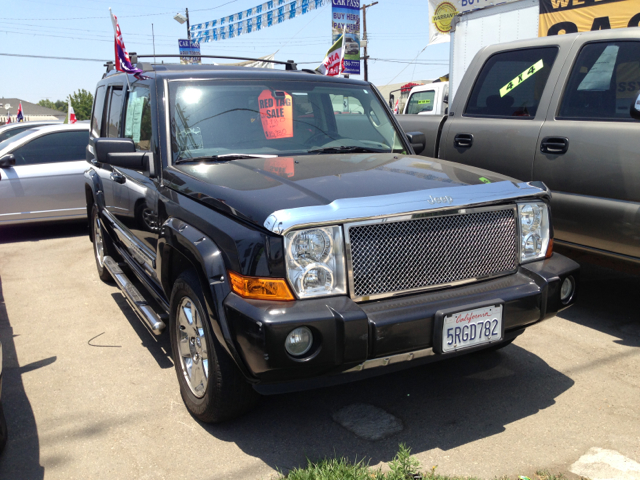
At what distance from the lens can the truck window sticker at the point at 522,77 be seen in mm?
4512

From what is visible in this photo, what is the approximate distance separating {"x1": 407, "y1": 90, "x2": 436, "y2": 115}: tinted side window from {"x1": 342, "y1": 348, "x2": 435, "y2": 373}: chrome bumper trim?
10.2 metres

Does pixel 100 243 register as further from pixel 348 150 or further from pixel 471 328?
pixel 471 328

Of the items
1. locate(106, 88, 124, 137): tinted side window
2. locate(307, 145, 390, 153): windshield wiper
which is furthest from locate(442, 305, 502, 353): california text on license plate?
locate(106, 88, 124, 137): tinted side window

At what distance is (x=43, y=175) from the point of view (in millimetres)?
7645

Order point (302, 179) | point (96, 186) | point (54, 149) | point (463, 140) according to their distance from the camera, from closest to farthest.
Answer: point (302, 179) < point (463, 140) < point (96, 186) < point (54, 149)

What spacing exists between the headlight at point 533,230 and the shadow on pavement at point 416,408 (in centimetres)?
83

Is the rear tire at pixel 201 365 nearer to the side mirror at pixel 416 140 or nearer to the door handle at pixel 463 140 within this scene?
the side mirror at pixel 416 140

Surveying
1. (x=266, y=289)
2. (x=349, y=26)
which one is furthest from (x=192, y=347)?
(x=349, y=26)

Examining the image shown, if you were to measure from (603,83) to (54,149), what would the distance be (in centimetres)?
692

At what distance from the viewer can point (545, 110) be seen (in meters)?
4.31

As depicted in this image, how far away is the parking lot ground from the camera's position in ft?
8.64

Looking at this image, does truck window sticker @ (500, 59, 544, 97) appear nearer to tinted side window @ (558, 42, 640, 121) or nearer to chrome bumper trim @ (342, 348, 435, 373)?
tinted side window @ (558, 42, 640, 121)

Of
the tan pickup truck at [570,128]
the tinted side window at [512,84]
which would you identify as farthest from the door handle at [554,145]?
the tinted side window at [512,84]

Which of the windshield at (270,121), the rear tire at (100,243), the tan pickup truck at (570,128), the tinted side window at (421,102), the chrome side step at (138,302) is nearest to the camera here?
the chrome side step at (138,302)
